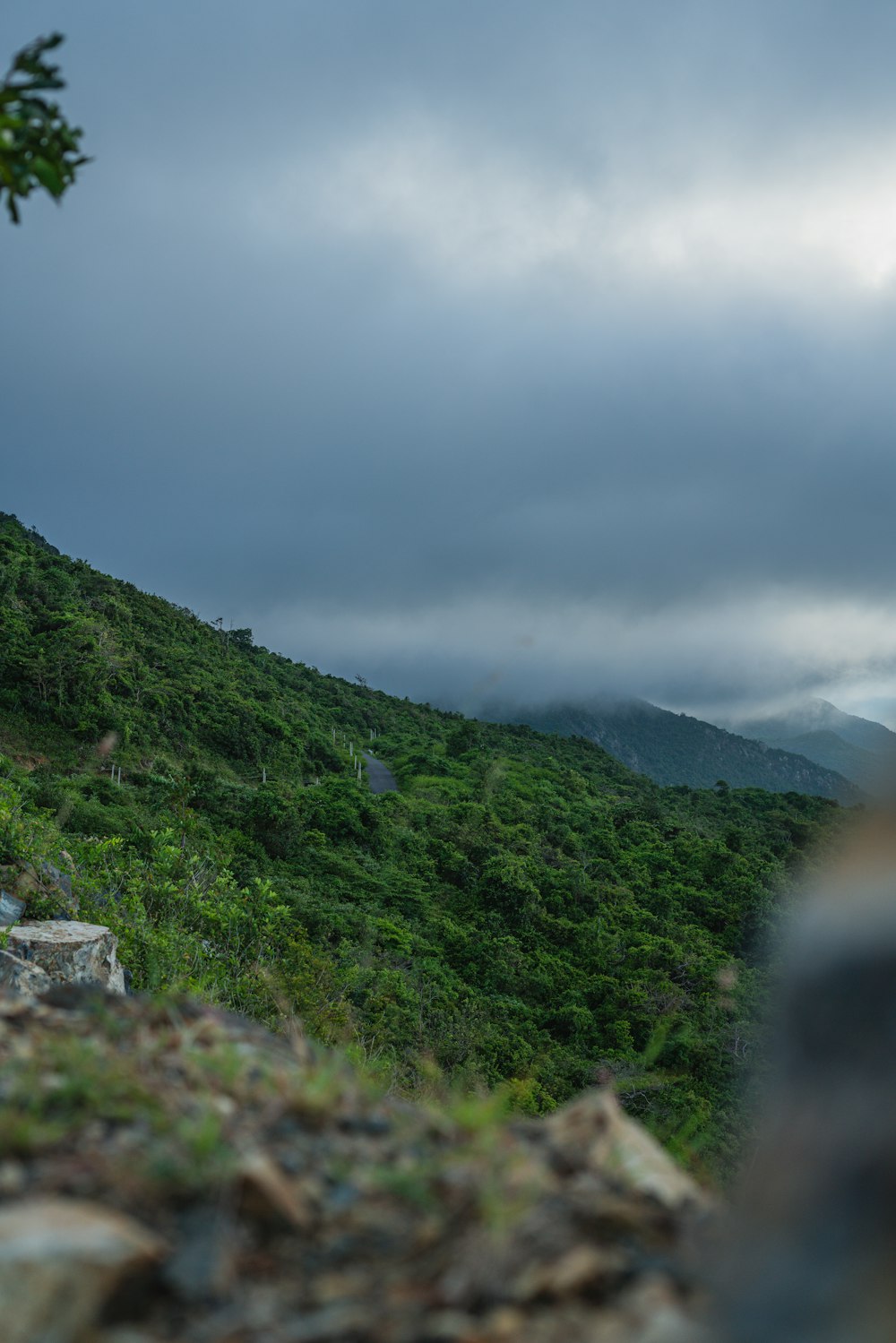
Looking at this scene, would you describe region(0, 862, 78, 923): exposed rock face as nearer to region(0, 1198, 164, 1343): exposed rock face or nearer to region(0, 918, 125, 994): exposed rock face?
region(0, 918, 125, 994): exposed rock face

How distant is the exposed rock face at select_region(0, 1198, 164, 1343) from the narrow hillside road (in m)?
42.9

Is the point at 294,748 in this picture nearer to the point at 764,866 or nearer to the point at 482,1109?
the point at 764,866

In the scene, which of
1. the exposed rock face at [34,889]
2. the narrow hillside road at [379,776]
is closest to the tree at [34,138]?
the exposed rock face at [34,889]

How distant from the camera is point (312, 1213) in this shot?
2207mm

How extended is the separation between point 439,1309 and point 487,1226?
0.26 metres

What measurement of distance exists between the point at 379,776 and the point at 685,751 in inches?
4724

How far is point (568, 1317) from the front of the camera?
180 centimetres

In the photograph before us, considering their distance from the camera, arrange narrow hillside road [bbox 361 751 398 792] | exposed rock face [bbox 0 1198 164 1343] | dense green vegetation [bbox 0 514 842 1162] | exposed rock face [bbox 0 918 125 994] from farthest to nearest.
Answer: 1. narrow hillside road [bbox 361 751 398 792]
2. dense green vegetation [bbox 0 514 842 1162]
3. exposed rock face [bbox 0 918 125 994]
4. exposed rock face [bbox 0 1198 164 1343]

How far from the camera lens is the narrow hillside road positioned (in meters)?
46.8

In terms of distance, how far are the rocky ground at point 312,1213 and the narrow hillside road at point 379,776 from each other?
42111 mm

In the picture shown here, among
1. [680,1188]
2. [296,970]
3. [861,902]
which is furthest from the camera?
[296,970]

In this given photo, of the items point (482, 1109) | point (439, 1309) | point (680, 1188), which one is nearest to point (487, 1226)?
point (439, 1309)

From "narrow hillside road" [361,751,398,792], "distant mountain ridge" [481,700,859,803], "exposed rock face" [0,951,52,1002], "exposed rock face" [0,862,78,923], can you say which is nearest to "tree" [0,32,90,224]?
"exposed rock face" [0,951,52,1002]

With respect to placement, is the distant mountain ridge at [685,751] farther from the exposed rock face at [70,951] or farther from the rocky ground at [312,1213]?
the rocky ground at [312,1213]
